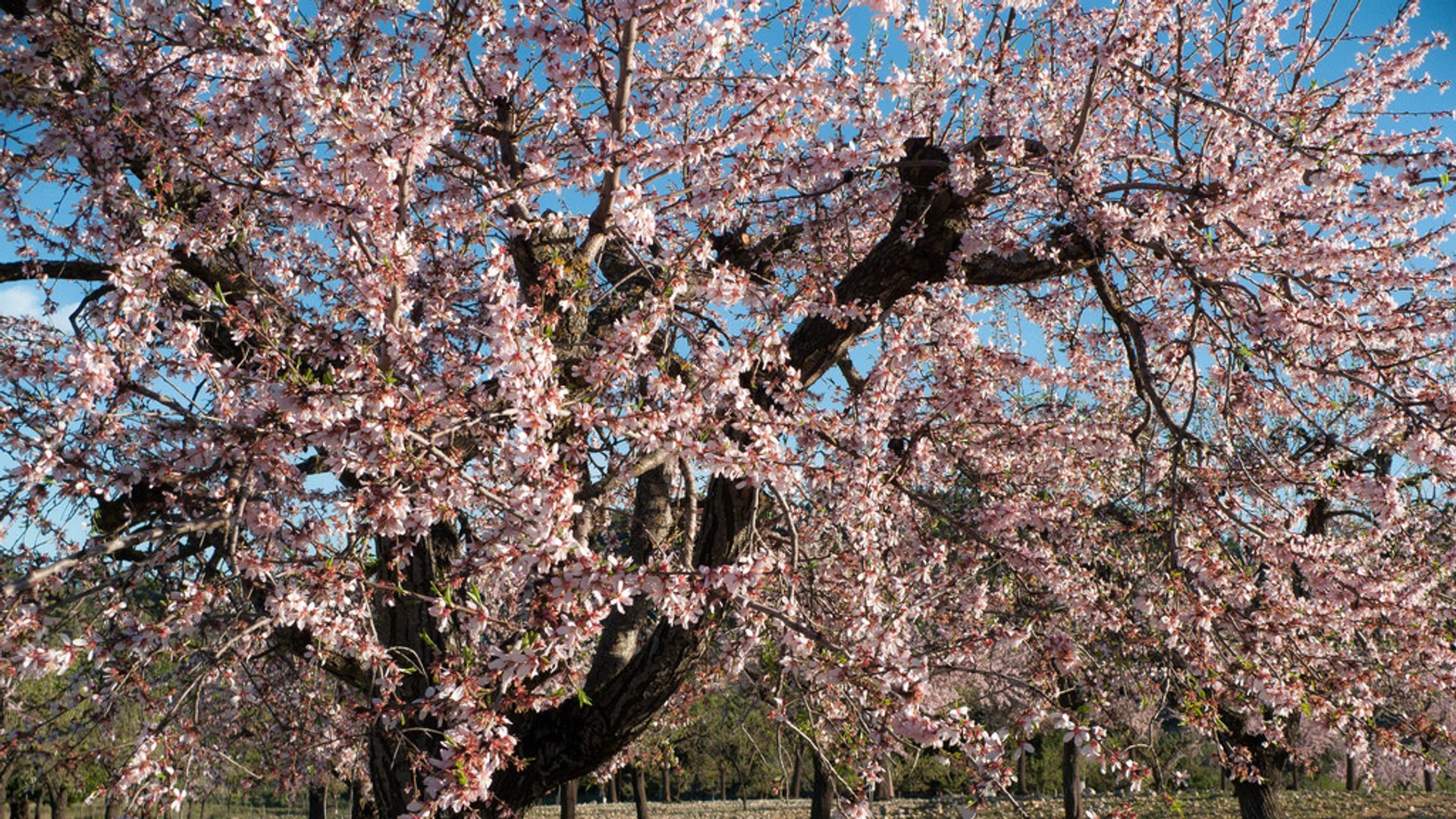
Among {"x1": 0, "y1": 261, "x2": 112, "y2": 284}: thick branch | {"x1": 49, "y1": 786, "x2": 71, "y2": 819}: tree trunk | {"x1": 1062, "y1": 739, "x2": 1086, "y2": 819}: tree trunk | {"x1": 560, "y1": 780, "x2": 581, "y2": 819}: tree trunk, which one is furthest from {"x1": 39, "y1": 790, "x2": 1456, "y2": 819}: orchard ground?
{"x1": 0, "y1": 261, "x2": 112, "y2": 284}: thick branch

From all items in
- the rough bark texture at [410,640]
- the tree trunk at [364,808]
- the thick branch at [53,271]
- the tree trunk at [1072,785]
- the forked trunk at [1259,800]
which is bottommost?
the tree trunk at [1072,785]

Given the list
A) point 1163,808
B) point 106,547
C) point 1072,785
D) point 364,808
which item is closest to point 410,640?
point 106,547

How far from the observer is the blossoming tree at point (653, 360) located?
11.9ft

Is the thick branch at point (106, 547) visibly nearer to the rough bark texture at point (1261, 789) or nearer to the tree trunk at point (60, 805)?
the rough bark texture at point (1261, 789)

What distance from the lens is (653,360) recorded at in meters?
4.14

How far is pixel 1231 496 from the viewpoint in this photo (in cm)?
607

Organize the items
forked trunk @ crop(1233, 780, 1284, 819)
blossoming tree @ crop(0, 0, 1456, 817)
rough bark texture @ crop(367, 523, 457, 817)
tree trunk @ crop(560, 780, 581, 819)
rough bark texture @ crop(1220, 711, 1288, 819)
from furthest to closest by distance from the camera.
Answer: tree trunk @ crop(560, 780, 581, 819), forked trunk @ crop(1233, 780, 1284, 819), rough bark texture @ crop(1220, 711, 1288, 819), rough bark texture @ crop(367, 523, 457, 817), blossoming tree @ crop(0, 0, 1456, 817)

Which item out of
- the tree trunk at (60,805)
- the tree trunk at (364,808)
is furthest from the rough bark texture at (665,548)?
the tree trunk at (60,805)

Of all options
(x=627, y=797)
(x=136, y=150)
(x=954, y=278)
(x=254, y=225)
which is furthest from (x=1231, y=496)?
(x=627, y=797)

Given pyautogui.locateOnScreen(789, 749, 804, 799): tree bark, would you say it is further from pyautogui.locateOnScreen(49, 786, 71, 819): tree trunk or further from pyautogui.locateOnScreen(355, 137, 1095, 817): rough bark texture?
pyautogui.locateOnScreen(49, 786, 71, 819): tree trunk

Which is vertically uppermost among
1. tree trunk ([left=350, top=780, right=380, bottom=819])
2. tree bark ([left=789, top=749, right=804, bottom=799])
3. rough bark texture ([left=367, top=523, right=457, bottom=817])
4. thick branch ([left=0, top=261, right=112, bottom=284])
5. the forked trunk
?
thick branch ([left=0, top=261, right=112, bottom=284])

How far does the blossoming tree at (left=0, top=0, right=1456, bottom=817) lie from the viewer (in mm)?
3625

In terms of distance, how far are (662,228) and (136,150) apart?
2985mm

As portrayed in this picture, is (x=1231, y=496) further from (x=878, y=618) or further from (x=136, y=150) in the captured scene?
(x=136, y=150)
